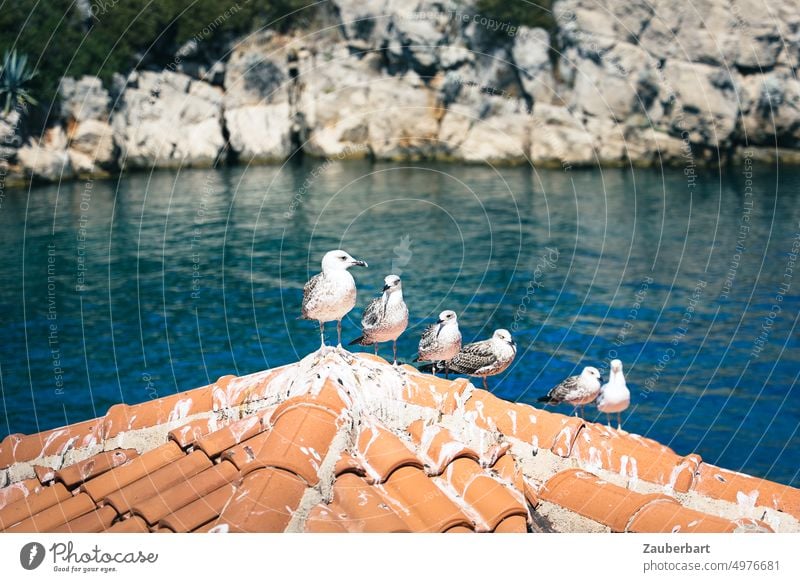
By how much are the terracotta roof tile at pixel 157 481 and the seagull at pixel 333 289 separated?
234 cm

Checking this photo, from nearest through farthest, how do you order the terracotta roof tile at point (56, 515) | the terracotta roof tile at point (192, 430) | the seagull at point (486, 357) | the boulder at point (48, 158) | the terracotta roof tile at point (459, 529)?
the terracotta roof tile at point (459, 529) < the terracotta roof tile at point (56, 515) < the terracotta roof tile at point (192, 430) < the seagull at point (486, 357) < the boulder at point (48, 158)

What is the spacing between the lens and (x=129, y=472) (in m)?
8.12

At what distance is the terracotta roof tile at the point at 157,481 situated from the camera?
7578mm

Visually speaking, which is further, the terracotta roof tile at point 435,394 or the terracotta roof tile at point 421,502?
the terracotta roof tile at point 435,394

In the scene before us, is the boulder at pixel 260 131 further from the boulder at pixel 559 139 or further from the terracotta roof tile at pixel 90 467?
the terracotta roof tile at pixel 90 467

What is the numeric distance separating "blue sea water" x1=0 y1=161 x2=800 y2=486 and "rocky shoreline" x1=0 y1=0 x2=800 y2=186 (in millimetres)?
6559

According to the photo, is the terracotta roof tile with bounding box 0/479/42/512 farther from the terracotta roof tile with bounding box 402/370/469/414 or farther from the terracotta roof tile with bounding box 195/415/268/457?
the terracotta roof tile with bounding box 402/370/469/414

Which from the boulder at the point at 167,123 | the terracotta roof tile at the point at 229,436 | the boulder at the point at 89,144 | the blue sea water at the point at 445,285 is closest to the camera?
the terracotta roof tile at the point at 229,436

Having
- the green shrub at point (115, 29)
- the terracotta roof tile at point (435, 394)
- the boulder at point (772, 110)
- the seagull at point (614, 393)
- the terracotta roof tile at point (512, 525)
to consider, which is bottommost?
the seagull at point (614, 393)

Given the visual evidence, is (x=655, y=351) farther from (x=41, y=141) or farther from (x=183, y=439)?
(x=41, y=141)

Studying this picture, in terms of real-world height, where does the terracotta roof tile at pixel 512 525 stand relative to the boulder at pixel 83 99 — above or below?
below

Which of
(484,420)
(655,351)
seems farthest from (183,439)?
(655,351)

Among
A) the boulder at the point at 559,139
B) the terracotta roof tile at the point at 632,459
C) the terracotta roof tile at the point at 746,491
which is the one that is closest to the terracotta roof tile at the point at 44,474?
the terracotta roof tile at the point at 632,459

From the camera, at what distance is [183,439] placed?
28.5 feet
